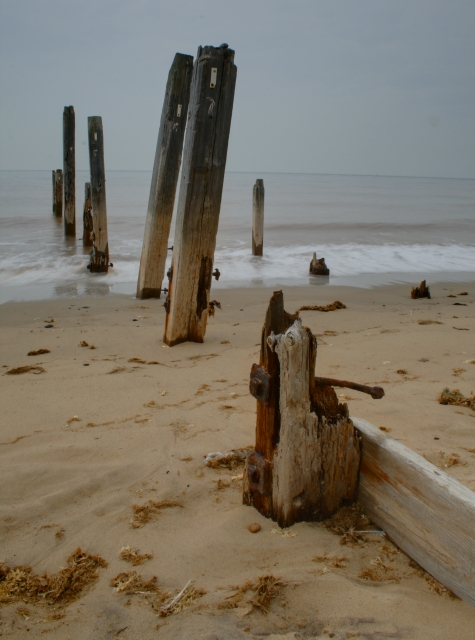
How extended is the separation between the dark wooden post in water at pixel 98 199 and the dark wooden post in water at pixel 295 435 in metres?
8.05

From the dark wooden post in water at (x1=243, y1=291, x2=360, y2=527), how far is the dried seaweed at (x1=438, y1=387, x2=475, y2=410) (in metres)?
1.54

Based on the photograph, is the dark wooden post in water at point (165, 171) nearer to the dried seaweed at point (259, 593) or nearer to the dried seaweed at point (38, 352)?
the dried seaweed at point (38, 352)

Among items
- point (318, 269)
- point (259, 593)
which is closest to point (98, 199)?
point (318, 269)

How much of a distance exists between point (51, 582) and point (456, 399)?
267 cm

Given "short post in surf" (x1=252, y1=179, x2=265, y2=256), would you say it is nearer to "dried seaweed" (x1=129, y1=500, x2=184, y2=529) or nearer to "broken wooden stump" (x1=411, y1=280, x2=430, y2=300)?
"broken wooden stump" (x1=411, y1=280, x2=430, y2=300)

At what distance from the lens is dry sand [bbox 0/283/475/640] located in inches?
68.7

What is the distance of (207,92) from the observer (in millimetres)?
4555

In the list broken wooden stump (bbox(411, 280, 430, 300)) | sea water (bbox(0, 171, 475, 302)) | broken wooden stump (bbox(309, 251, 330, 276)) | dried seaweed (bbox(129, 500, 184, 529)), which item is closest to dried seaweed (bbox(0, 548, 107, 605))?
dried seaweed (bbox(129, 500, 184, 529))

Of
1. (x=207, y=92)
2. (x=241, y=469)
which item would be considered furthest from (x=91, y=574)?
(x=207, y=92)

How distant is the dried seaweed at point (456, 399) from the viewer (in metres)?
3.46

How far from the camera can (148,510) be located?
239 cm

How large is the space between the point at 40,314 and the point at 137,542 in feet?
16.2

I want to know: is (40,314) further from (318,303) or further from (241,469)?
(241,469)

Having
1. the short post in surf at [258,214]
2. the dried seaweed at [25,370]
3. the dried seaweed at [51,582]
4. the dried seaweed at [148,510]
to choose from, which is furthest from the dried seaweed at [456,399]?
the short post in surf at [258,214]
